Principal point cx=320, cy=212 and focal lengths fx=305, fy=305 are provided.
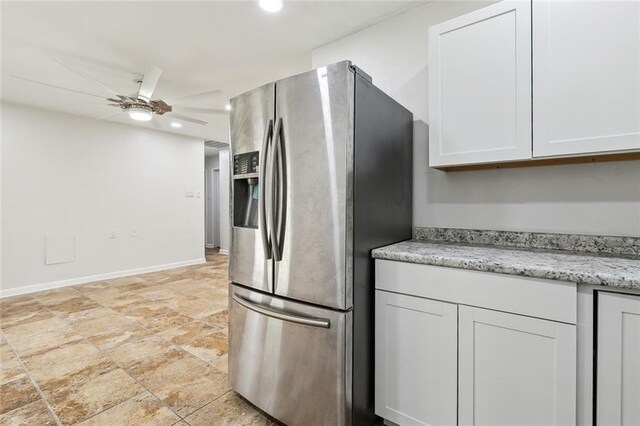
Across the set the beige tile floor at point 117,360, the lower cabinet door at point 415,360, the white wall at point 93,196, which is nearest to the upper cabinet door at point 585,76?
the lower cabinet door at point 415,360

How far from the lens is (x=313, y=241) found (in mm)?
1435

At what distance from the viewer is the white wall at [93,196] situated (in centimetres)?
402

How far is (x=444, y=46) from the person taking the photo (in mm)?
1657

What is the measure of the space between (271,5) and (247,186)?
124cm

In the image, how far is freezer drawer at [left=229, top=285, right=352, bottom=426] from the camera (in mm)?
1362

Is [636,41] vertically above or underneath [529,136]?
above

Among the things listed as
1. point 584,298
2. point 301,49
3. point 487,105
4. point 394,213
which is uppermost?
point 301,49

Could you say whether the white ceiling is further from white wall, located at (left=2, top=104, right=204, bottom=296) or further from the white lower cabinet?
the white lower cabinet

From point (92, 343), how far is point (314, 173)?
8.34 feet

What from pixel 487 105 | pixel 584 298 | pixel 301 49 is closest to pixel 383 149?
pixel 487 105

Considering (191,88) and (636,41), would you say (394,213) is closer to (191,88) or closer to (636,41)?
(636,41)

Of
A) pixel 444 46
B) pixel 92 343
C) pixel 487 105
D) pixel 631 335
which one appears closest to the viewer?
pixel 631 335

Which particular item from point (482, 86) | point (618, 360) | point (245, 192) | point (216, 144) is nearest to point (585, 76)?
point (482, 86)

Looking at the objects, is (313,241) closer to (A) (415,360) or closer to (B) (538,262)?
(A) (415,360)
